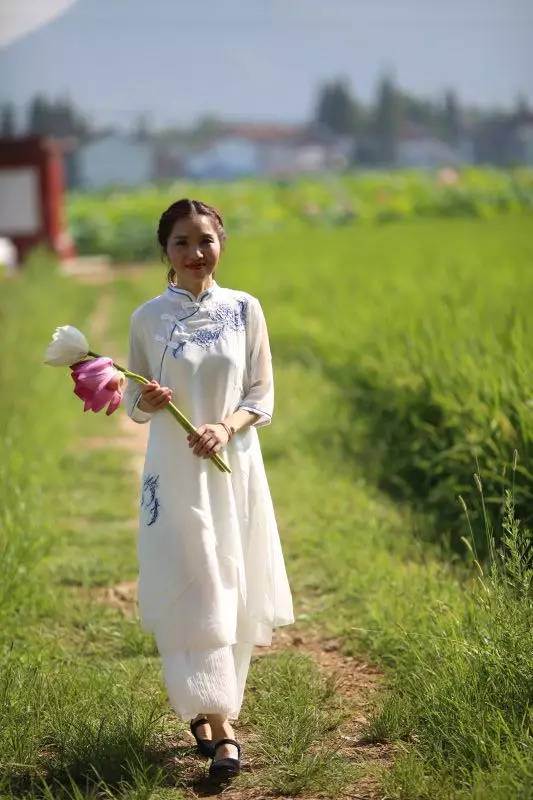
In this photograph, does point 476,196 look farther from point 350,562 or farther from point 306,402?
point 350,562

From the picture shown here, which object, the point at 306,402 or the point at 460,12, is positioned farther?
the point at 460,12

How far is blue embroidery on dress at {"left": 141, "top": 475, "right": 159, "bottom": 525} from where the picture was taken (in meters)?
3.11

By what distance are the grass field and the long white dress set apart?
0.84 feet

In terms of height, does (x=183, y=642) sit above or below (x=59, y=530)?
above

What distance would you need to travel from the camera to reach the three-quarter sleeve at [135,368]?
3184mm

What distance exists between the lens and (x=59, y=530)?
18.3 feet

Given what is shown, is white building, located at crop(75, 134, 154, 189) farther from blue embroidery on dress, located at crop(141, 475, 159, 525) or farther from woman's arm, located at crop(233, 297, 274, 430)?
blue embroidery on dress, located at crop(141, 475, 159, 525)

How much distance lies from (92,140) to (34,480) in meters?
73.4

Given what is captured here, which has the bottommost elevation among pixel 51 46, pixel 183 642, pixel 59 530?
pixel 59 530

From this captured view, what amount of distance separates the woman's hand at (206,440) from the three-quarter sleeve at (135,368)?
185mm

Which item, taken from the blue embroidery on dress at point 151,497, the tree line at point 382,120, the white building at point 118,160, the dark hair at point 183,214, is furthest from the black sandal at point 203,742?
the white building at point 118,160

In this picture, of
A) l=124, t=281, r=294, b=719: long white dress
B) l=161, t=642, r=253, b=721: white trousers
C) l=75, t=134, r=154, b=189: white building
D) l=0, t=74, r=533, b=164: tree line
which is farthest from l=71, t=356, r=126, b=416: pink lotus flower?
l=75, t=134, r=154, b=189: white building

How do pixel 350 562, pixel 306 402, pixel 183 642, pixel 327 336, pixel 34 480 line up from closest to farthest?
pixel 183 642, pixel 350 562, pixel 34 480, pixel 306 402, pixel 327 336

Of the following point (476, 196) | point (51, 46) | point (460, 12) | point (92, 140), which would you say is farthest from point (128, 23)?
point (476, 196)
